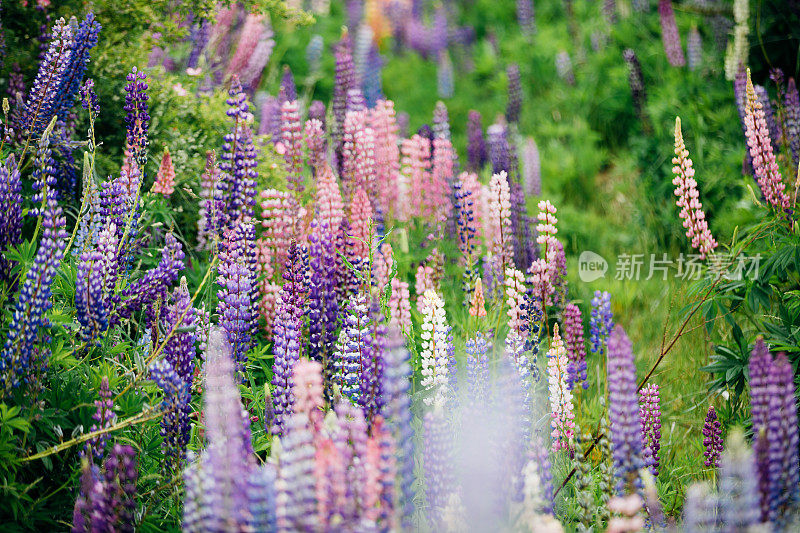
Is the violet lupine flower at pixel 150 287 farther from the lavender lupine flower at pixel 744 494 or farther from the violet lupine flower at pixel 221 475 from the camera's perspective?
the lavender lupine flower at pixel 744 494

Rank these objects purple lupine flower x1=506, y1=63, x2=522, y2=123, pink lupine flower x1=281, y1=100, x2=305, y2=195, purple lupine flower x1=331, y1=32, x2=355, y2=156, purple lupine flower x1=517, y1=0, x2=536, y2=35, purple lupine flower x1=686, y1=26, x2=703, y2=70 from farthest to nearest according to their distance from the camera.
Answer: purple lupine flower x1=517, y1=0, x2=536, y2=35
purple lupine flower x1=506, y1=63, x2=522, y2=123
purple lupine flower x1=686, y1=26, x2=703, y2=70
purple lupine flower x1=331, y1=32, x2=355, y2=156
pink lupine flower x1=281, y1=100, x2=305, y2=195

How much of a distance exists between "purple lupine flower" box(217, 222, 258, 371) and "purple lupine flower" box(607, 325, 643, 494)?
4.95 ft

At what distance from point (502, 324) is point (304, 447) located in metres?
2.48

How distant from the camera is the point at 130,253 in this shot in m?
3.54

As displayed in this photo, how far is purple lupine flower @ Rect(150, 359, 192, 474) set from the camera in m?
2.69

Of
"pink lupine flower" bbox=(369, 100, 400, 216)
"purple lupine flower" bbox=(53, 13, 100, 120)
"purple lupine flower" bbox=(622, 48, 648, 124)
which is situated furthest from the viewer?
"purple lupine flower" bbox=(622, 48, 648, 124)

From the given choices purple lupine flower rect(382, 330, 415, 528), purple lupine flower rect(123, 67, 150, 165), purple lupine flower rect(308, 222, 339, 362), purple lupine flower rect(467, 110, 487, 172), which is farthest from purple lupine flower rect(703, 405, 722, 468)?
purple lupine flower rect(467, 110, 487, 172)

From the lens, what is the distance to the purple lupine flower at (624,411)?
2.35 m

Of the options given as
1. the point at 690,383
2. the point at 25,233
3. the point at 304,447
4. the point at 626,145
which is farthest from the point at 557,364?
the point at 626,145

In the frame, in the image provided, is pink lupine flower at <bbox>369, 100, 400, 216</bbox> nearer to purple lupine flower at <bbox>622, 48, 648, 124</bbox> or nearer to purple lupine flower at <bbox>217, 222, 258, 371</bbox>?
purple lupine flower at <bbox>217, 222, 258, 371</bbox>

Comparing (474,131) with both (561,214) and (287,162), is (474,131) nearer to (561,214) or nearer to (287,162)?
(561,214)

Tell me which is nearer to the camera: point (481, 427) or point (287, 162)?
point (481, 427)

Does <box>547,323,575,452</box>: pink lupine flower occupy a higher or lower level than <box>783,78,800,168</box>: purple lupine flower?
lower

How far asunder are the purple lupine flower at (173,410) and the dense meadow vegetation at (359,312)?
12 millimetres
